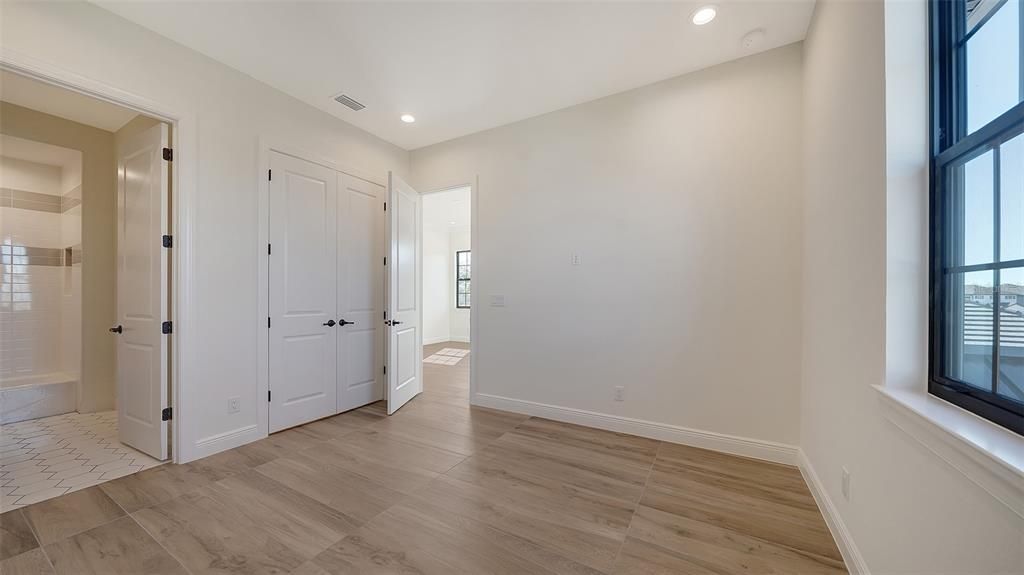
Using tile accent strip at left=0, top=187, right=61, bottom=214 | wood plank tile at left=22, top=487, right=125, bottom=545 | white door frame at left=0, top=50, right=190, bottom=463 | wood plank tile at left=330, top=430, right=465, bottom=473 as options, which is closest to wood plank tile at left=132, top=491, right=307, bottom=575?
wood plank tile at left=22, top=487, right=125, bottom=545

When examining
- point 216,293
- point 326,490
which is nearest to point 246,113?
point 216,293

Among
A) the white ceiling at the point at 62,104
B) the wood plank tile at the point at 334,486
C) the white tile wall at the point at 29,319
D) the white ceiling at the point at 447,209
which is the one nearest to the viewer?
the wood plank tile at the point at 334,486

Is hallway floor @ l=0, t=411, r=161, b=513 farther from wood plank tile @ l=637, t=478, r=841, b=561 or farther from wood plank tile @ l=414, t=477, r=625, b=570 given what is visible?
wood plank tile @ l=637, t=478, r=841, b=561

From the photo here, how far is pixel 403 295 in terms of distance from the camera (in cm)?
370

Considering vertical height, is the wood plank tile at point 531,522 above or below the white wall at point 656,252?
below

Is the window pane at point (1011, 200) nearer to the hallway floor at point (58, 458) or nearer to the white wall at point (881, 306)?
the white wall at point (881, 306)

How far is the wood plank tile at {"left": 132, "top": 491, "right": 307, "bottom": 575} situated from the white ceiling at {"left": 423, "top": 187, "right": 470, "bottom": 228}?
13.9ft

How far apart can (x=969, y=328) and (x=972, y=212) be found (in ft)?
1.18

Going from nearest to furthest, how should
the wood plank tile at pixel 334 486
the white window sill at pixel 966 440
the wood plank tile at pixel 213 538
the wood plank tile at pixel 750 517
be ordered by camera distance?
the white window sill at pixel 966 440 < the wood plank tile at pixel 213 538 < the wood plank tile at pixel 750 517 < the wood plank tile at pixel 334 486

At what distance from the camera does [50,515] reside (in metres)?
1.87

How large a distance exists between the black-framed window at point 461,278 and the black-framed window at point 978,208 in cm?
814

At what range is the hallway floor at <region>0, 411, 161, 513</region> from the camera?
2115 mm

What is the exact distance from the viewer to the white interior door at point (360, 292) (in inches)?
138

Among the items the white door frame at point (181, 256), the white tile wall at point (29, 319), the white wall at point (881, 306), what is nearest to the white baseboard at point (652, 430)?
the white wall at point (881, 306)
